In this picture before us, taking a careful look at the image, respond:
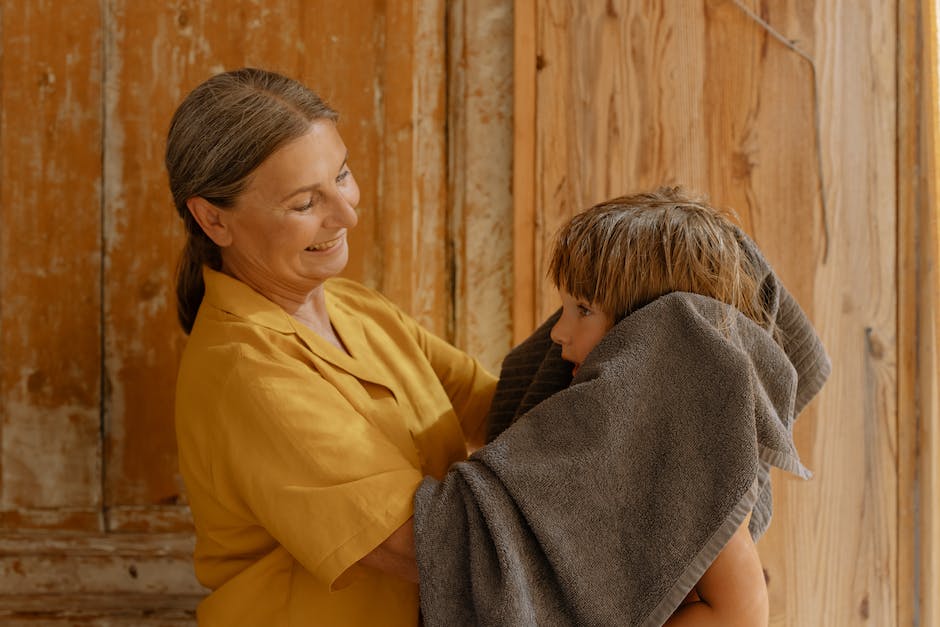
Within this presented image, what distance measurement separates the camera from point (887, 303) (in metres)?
1.86

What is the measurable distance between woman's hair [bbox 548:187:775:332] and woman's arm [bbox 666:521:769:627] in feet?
1.01

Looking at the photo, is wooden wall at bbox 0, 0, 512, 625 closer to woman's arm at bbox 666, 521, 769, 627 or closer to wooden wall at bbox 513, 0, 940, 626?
wooden wall at bbox 513, 0, 940, 626

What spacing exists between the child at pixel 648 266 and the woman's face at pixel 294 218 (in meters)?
0.36

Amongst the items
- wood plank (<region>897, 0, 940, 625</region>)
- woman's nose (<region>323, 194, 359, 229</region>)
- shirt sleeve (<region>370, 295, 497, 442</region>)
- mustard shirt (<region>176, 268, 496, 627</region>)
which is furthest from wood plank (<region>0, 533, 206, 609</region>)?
wood plank (<region>897, 0, 940, 625</region>)

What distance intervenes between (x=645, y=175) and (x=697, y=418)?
886 millimetres

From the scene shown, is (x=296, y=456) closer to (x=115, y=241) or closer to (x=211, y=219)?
(x=211, y=219)

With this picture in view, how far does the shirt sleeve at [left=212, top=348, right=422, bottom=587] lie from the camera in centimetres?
113

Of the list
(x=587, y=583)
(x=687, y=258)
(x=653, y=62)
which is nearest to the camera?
(x=587, y=583)

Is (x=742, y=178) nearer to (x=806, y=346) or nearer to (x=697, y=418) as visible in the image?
(x=806, y=346)

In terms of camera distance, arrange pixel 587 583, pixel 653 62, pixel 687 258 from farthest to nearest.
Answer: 1. pixel 653 62
2. pixel 687 258
3. pixel 587 583

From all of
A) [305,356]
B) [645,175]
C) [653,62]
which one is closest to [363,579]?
[305,356]

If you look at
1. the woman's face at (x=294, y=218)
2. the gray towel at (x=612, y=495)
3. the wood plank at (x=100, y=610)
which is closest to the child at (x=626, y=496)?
the gray towel at (x=612, y=495)

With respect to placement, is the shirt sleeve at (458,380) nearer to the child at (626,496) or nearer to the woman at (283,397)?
the woman at (283,397)

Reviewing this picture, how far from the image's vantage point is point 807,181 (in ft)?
6.09
